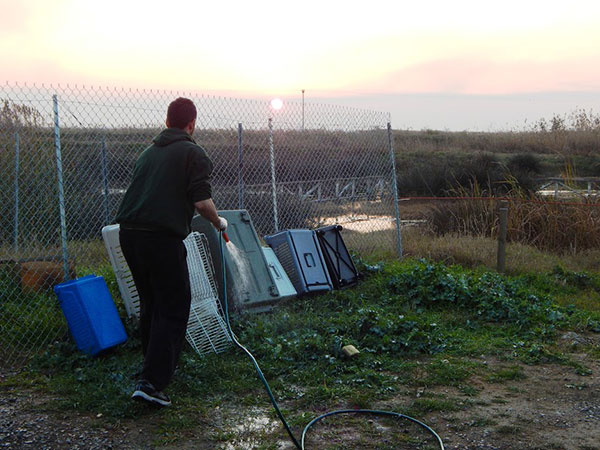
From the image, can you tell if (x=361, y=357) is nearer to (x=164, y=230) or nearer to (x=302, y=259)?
(x=164, y=230)

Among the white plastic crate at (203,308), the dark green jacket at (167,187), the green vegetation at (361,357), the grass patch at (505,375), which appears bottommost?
the grass patch at (505,375)

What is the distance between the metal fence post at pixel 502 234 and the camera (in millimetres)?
8086

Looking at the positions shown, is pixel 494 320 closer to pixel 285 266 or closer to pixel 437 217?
pixel 285 266

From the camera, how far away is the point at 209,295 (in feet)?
17.9

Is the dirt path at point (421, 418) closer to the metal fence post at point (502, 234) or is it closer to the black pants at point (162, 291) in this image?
the black pants at point (162, 291)

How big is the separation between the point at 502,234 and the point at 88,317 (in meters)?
5.31

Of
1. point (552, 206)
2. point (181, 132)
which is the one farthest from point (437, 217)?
point (181, 132)

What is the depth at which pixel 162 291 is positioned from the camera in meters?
4.10

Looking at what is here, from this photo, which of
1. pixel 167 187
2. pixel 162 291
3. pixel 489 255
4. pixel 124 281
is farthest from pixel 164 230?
pixel 489 255

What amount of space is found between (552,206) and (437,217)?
6.37ft

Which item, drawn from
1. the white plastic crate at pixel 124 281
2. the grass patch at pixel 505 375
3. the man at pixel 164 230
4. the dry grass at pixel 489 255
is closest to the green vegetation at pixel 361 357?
the grass patch at pixel 505 375

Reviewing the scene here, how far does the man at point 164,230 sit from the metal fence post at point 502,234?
5.00m

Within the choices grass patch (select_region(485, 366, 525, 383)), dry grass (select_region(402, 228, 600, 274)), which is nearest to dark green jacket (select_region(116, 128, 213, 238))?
grass patch (select_region(485, 366, 525, 383))

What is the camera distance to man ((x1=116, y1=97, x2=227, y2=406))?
4016 millimetres
